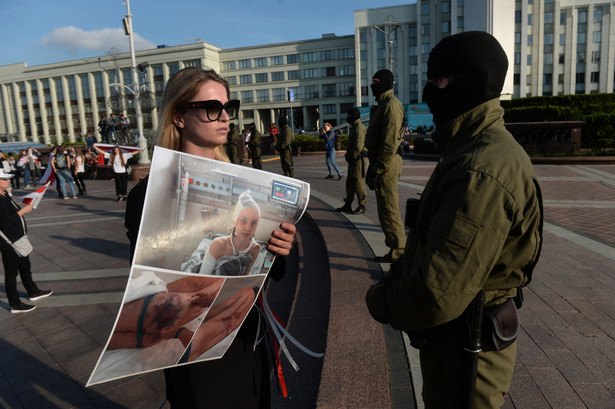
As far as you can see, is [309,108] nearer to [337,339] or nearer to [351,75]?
[351,75]

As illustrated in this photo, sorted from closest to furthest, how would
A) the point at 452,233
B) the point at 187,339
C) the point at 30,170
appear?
1. the point at 452,233
2. the point at 187,339
3. the point at 30,170

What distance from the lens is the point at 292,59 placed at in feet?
253

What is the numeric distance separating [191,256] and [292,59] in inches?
3184

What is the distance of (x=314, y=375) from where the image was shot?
2922 mm

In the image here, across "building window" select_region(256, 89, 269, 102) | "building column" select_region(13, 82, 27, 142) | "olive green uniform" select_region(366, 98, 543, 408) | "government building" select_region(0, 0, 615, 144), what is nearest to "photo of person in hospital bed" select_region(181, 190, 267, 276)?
"olive green uniform" select_region(366, 98, 543, 408)

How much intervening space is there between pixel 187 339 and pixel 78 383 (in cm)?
257

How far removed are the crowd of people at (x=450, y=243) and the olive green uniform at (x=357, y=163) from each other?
5.50 meters

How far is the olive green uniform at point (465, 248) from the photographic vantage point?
45.7 inches

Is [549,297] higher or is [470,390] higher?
[470,390]

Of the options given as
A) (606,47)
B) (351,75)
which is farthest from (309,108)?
(606,47)

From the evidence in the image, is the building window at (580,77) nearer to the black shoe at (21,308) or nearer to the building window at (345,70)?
the building window at (345,70)

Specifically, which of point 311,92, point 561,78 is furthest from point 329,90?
point 561,78

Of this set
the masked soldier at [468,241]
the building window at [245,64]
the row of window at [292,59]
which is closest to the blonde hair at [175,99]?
the masked soldier at [468,241]

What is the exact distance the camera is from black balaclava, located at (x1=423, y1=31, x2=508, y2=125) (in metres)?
1.32
